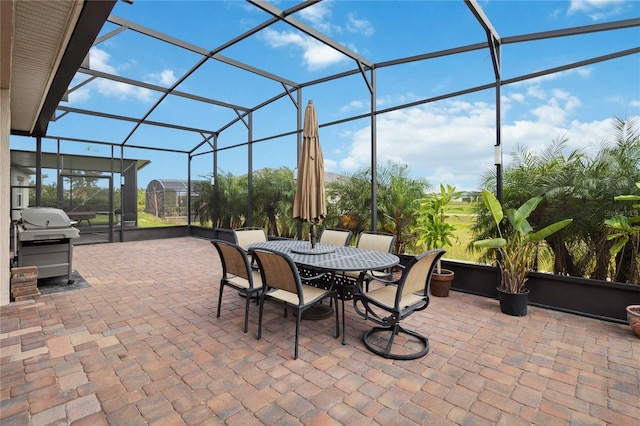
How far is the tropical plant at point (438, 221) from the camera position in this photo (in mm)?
4797

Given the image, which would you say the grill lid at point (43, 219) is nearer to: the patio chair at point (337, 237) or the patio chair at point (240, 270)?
the patio chair at point (240, 270)

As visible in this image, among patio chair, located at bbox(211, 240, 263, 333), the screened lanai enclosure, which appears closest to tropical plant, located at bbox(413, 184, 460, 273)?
the screened lanai enclosure

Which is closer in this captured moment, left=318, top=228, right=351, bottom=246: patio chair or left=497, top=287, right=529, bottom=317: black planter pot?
left=497, top=287, right=529, bottom=317: black planter pot

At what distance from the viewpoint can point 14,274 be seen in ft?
14.2

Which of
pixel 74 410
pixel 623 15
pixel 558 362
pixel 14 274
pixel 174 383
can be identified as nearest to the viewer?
pixel 74 410

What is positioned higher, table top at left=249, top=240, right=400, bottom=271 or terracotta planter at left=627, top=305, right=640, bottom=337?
table top at left=249, top=240, right=400, bottom=271

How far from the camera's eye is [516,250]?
4078 mm

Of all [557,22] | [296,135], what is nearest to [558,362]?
[557,22]

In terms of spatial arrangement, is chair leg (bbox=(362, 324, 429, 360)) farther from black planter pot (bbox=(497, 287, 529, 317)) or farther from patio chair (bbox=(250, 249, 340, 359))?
black planter pot (bbox=(497, 287, 529, 317))

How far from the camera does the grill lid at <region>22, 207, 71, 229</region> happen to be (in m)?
4.84

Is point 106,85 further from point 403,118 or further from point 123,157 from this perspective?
point 403,118

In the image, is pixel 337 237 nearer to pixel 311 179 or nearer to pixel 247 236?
pixel 311 179

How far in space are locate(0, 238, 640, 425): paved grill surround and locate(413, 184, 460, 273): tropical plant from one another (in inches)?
40.2

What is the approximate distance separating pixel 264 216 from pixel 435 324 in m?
5.99
